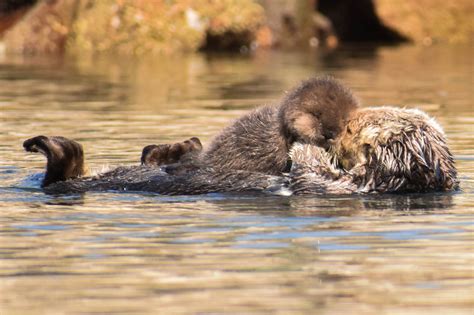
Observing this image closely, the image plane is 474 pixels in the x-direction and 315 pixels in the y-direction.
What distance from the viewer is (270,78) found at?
51.5ft

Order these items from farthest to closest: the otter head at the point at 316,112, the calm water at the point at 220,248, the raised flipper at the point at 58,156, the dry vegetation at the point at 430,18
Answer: the dry vegetation at the point at 430,18
the raised flipper at the point at 58,156
the otter head at the point at 316,112
the calm water at the point at 220,248

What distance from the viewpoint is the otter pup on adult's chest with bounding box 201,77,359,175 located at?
606 centimetres

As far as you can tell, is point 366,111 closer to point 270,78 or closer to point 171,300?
point 171,300

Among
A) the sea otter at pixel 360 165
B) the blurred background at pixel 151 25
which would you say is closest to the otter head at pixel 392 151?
the sea otter at pixel 360 165

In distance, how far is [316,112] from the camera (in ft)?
19.9

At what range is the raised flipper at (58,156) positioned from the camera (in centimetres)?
641

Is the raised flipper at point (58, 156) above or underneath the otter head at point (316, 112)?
underneath

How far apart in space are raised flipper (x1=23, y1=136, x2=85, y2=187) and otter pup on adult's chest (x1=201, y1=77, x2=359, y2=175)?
0.75 m

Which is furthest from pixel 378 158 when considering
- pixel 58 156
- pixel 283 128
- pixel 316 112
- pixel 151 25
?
→ pixel 151 25

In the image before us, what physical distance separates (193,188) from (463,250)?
6.26 ft

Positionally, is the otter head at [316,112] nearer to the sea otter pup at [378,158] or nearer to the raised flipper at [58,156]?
the sea otter pup at [378,158]

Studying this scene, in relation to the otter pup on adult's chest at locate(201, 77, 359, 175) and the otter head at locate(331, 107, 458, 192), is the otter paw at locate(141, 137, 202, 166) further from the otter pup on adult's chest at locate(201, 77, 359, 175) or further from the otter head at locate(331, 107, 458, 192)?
the otter head at locate(331, 107, 458, 192)

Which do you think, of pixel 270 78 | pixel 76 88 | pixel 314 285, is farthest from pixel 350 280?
pixel 270 78

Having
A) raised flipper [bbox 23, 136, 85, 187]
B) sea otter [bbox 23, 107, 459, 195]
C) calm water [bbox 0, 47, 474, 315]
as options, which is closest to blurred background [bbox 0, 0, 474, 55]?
calm water [bbox 0, 47, 474, 315]
